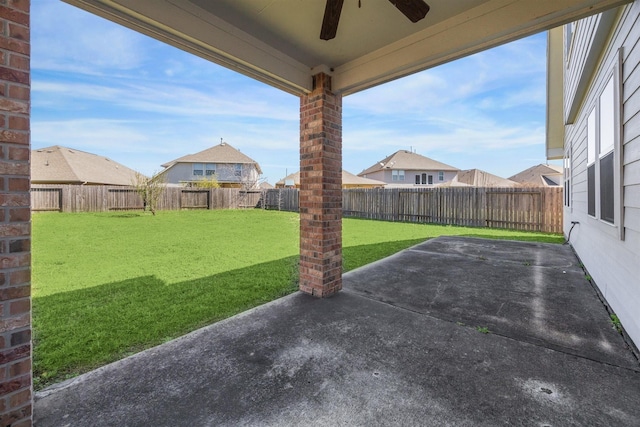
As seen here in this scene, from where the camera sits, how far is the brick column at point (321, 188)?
10.6 feet

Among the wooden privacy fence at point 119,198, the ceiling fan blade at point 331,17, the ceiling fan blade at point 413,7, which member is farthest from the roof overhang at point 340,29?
the wooden privacy fence at point 119,198

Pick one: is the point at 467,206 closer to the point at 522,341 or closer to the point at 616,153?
the point at 616,153

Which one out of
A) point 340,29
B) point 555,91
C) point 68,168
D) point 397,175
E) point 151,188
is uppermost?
point 397,175

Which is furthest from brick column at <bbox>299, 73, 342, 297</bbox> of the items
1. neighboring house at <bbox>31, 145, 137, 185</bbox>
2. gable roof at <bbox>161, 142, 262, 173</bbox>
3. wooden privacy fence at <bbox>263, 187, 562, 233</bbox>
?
gable roof at <bbox>161, 142, 262, 173</bbox>

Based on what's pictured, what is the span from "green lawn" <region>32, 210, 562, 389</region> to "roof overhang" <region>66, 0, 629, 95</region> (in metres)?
2.43

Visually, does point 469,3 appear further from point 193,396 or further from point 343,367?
point 193,396

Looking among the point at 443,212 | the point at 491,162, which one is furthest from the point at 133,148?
the point at 491,162

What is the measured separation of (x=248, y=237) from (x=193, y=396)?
6.59 metres

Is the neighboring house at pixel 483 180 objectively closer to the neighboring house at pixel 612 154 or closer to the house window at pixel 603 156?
the neighboring house at pixel 612 154

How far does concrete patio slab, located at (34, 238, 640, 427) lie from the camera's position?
1.55m

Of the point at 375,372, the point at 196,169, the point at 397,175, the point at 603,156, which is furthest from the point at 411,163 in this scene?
the point at 375,372

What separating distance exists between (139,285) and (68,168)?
73.1 ft

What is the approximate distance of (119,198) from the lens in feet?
53.3

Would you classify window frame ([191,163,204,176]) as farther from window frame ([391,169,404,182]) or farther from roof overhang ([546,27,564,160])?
roof overhang ([546,27,564,160])
